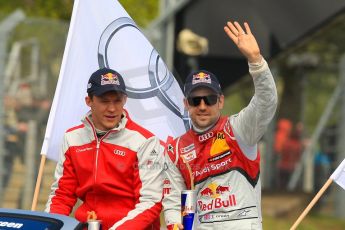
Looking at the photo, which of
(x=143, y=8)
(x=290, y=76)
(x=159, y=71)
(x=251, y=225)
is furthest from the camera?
(x=143, y=8)

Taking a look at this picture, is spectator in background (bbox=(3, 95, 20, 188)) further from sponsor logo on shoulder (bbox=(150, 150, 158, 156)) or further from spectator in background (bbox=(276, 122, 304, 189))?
spectator in background (bbox=(276, 122, 304, 189))

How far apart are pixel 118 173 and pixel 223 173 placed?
2.20 feet

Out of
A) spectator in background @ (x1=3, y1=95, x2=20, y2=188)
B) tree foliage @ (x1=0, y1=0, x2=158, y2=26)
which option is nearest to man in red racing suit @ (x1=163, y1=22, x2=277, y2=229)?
spectator in background @ (x1=3, y1=95, x2=20, y2=188)

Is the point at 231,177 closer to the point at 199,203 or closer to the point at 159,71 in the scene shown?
the point at 199,203

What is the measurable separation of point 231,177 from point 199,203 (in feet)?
0.90

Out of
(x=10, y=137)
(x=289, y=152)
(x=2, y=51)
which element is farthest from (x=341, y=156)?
(x=2, y=51)

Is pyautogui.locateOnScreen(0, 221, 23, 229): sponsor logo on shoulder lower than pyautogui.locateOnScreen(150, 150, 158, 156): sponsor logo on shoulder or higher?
lower

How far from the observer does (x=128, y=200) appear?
27.0 feet

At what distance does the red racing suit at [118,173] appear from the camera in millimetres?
8125

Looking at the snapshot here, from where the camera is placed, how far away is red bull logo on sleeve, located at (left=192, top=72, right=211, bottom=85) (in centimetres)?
804

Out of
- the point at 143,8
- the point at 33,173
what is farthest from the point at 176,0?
the point at 143,8

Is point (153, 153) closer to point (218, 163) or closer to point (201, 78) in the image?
point (218, 163)

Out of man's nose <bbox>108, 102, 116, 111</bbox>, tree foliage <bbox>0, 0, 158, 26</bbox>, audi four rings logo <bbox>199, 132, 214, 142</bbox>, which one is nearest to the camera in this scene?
audi four rings logo <bbox>199, 132, 214, 142</bbox>

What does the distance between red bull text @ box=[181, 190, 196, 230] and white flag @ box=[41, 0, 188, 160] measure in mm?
1736
